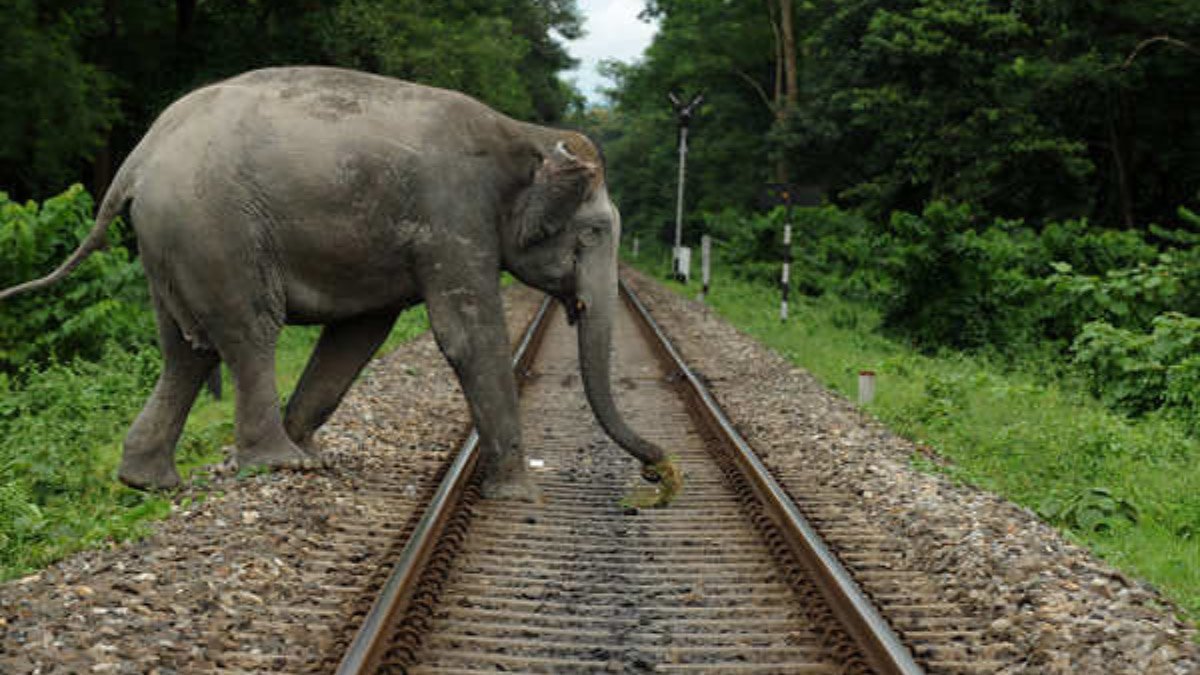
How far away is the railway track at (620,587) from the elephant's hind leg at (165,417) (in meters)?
1.69

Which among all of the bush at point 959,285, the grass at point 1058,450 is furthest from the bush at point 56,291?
the bush at point 959,285

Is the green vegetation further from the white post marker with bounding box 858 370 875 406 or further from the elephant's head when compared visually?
the white post marker with bounding box 858 370 875 406

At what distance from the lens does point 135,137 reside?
22719 millimetres

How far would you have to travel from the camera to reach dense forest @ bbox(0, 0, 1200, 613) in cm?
828

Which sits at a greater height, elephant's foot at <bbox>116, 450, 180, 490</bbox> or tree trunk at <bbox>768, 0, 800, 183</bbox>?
tree trunk at <bbox>768, 0, 800, 183</bbox>

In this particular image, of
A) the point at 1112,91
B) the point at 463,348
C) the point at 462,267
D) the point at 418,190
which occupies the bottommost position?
the point at 463,348

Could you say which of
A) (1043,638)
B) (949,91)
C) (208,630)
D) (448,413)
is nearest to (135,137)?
(448,413)

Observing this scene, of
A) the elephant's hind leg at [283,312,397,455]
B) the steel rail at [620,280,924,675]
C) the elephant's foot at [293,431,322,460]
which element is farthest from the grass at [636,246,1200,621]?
the elephant's foot at [293,431,322,460]

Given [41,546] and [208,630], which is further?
[41,546]

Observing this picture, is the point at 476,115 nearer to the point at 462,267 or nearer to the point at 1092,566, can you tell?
the point at 462,267

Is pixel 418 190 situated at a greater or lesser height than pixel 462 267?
greater

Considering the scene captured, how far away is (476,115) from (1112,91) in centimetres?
2104

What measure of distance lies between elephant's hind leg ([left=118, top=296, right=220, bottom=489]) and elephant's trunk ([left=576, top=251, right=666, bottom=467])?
2.29 metres

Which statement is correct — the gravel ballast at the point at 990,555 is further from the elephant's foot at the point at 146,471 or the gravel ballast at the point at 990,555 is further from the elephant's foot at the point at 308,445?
the elephant's foot at the point at 146,471
